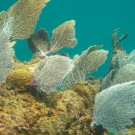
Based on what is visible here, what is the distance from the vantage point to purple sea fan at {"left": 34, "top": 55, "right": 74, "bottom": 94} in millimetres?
4074

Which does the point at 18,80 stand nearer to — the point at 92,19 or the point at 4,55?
the point at 4,55

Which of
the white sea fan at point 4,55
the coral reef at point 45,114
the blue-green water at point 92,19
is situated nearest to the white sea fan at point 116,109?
the coral reef at point 45,114

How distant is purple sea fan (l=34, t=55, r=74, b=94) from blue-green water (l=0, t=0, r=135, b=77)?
2566 inches

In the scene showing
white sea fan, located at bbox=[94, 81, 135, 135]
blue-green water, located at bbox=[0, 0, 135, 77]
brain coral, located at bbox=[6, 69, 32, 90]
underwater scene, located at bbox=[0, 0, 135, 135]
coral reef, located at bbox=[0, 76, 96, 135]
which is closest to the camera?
coral reef, located at bbox=[0, 76, 96, 135]

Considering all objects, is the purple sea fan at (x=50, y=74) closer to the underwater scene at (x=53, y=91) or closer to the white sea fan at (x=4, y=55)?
the underwater scene at (x=53, y=91)

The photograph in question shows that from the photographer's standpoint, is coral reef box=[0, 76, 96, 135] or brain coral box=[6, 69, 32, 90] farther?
brain coral box=[6, 69, 32, 90]

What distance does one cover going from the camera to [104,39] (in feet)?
292

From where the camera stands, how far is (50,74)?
4105 mm

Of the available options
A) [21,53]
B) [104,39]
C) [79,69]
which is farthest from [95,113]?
[104,39]

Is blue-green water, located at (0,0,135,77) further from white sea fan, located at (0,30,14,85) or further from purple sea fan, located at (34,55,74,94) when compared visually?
white sea fan, located at (0,30,14,85)

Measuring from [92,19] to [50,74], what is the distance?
275 feet

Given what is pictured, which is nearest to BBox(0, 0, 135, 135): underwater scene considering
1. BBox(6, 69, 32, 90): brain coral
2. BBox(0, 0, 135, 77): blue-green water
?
BBox(6, 69, 32, 90): brain coral

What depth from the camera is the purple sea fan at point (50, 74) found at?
407cm

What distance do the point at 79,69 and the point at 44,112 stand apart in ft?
7.80
